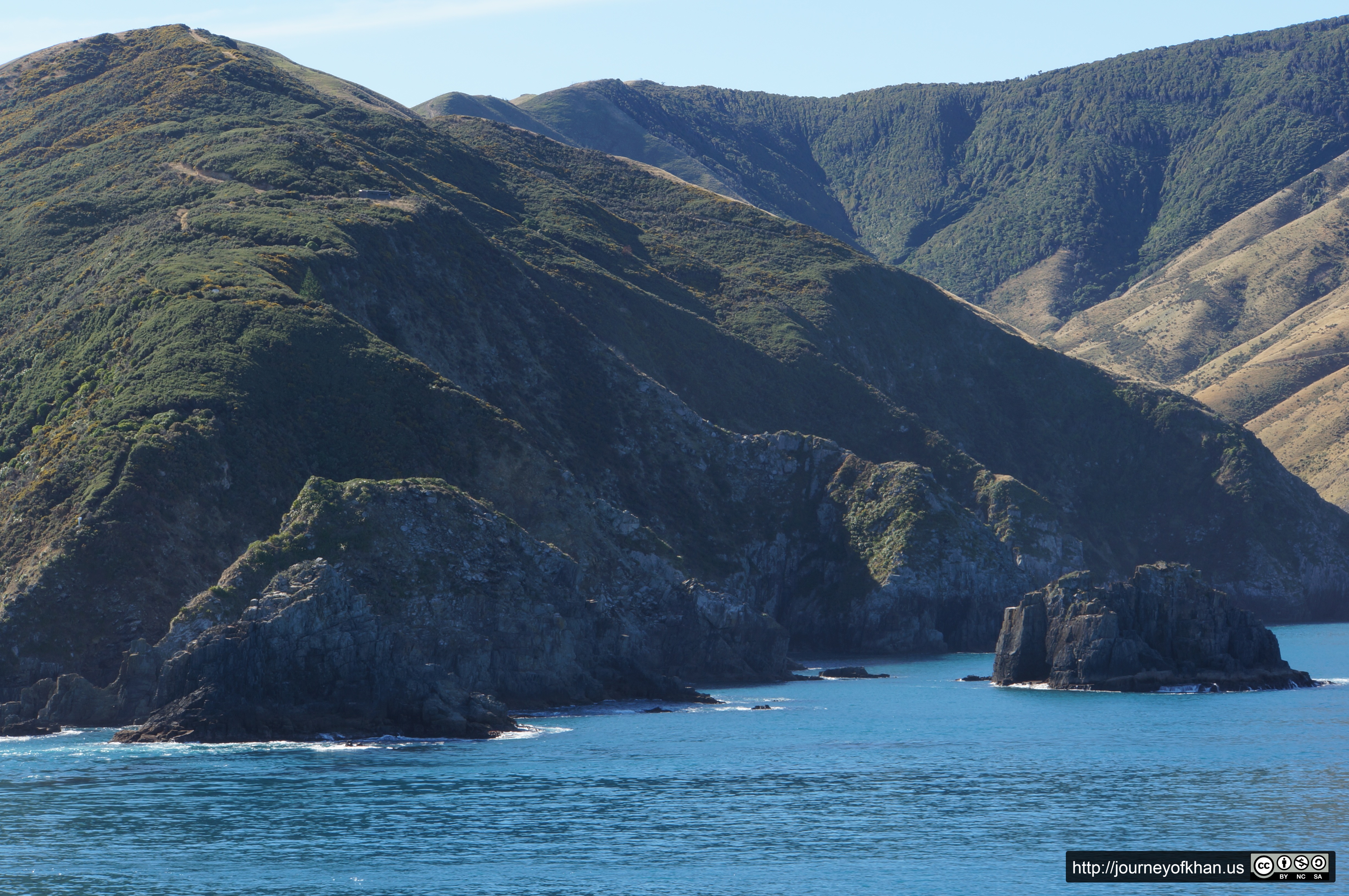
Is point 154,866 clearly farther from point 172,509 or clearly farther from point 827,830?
point 172,509

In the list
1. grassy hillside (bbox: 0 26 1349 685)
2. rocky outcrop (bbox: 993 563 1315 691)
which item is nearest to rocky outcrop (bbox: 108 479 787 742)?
grassy hillside (bbox: 0 26 1349 685)

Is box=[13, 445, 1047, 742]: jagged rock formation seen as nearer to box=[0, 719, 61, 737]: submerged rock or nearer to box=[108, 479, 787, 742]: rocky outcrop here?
box=[108, 479, 787, 742]: rocky outcrop

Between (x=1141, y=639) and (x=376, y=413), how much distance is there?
6429 centimetres

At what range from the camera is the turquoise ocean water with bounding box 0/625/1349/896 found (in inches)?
2234

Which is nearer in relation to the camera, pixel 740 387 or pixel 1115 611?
pixel 1115 611

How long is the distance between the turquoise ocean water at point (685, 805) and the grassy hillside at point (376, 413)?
20.7 meters

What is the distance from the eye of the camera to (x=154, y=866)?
5791cm

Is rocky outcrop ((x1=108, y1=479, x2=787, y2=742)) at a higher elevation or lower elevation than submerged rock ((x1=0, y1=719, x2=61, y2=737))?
higher

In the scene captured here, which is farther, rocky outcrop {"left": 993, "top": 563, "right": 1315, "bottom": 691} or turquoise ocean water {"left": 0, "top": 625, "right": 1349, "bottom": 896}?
rocky outcrop {"left": 993, "top": 563, "right": 1315, "bottom": 691}

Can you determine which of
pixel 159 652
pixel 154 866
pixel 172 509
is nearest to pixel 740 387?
pixel 172 509

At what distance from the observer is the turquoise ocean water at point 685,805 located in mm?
56750

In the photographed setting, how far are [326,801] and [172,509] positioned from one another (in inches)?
1655

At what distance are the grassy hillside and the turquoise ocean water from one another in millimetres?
20656

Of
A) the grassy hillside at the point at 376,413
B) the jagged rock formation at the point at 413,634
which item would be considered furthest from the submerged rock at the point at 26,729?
the grassy hillside at the point at 376,413
